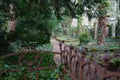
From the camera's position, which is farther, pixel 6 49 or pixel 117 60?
pixel 6 49

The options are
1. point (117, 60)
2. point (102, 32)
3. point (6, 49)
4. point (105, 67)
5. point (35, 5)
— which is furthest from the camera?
point (102, 32)

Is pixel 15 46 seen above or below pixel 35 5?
below

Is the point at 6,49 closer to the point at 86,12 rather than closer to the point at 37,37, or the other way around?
the point at 37,37

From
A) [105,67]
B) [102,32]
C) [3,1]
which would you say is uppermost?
[3,1]

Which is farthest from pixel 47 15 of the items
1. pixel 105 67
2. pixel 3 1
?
pixel 105 67

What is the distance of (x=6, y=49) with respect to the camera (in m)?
9.73

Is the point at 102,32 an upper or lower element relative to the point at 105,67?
lower

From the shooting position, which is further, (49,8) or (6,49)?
(6,49)

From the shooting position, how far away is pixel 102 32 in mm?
18828

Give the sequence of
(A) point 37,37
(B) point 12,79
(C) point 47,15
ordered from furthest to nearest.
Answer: (A) point 37,37
(C) point 47,15
(B) point 12,79

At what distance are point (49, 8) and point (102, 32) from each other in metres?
12.0

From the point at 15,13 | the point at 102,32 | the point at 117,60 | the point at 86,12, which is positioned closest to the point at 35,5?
the point at 15,13

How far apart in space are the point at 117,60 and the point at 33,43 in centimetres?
544

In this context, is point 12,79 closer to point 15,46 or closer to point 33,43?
point 15,46
